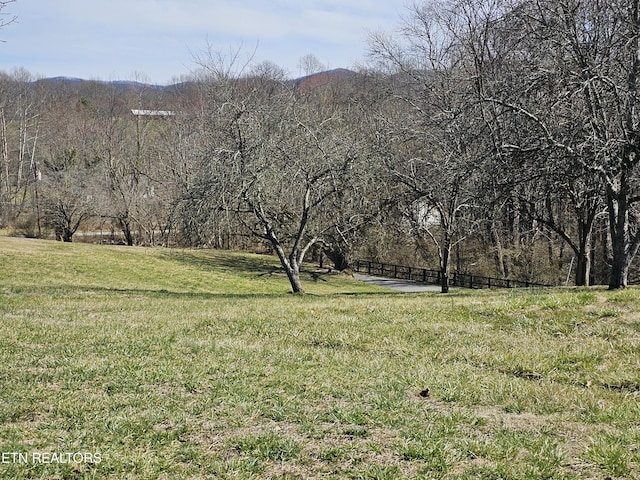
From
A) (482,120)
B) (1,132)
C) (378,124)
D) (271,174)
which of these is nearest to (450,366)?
(482,120)

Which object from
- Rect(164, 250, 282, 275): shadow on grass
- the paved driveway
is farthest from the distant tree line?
Rect(164, 250, 282, 275): shadow on grass

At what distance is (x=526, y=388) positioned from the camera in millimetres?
5582

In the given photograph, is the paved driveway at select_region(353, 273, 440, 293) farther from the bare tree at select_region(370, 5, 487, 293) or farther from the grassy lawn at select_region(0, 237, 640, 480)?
the grassy lawn at select_region(0, 237, 640, 480)

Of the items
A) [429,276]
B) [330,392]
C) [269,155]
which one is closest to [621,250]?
[269,155]

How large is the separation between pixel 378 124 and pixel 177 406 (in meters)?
22.3

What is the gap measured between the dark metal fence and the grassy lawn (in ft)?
83.2

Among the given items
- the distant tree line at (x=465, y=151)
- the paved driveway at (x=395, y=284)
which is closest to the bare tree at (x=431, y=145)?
the distant tree line at (x=465, y=151)

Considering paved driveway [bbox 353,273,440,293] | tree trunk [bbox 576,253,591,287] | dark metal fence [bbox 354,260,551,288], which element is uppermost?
tree trunk [bbox 576,253,591,287]

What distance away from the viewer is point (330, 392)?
17.9ft

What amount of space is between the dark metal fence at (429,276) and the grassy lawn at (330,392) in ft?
83.2

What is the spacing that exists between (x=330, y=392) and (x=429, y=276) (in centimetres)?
3425

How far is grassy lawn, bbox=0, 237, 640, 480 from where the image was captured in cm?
398

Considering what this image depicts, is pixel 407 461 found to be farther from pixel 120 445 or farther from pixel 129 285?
pixel 129 285

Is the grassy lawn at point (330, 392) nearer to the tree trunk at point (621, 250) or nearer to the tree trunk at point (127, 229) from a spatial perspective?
the tree trunk at point (621, 250)
